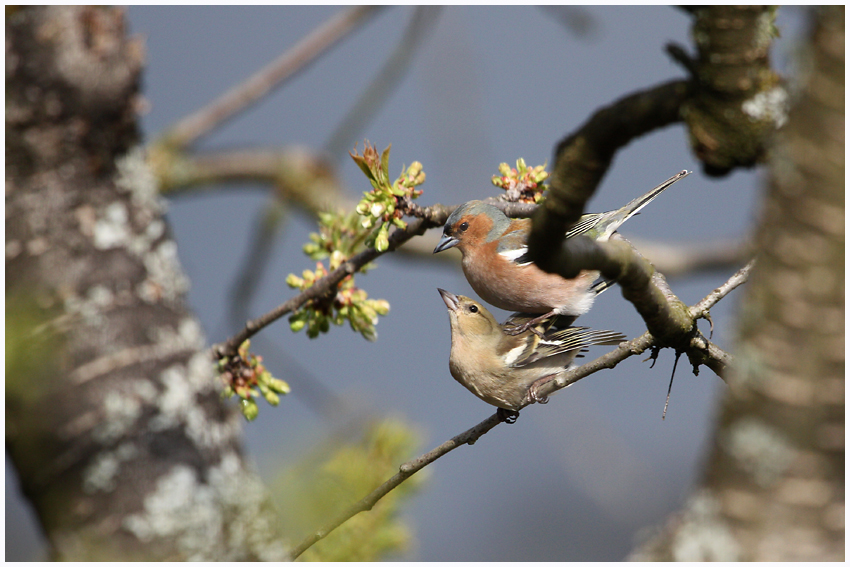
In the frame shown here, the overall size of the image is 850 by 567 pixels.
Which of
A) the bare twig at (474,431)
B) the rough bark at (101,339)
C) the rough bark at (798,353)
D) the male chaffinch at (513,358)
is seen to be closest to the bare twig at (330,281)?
the rough bark at (101,339)

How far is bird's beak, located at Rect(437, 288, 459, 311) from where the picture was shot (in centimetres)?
432

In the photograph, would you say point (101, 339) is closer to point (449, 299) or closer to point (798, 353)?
point (798, 353)

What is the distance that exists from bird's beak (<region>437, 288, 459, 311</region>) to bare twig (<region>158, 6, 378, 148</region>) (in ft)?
5.67

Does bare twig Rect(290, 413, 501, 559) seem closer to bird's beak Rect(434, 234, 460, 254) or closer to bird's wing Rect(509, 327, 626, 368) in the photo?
bird's wing Rect(509, 327, 626, 368)

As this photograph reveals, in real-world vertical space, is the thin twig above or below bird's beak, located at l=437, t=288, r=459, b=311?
below

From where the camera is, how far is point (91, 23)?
6.86ft

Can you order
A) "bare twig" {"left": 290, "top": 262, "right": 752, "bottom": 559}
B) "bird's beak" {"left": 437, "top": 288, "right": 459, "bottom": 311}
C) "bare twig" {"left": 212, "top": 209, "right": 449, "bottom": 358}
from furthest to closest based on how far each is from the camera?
"bird's beak" {"left": 437, "top": 288, "right": 459, "bottom": 311}
"bare twig" {"left": 212, "top": 209, "right": 449, "bottom": 358}
"bare twig" {"left": 290, "top": 262, "right": 752, "bottom": 559}

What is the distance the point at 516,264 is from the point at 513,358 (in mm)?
672

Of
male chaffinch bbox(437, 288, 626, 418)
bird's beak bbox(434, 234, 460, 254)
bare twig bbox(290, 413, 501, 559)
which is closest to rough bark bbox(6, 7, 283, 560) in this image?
bare twig bbox(290, 413, 501, 559)

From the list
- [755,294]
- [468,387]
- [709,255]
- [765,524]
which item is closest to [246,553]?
[765,524]

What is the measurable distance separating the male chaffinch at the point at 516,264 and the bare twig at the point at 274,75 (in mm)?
1401

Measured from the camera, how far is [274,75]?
14.4ft

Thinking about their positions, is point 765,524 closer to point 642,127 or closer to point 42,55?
point 642,127

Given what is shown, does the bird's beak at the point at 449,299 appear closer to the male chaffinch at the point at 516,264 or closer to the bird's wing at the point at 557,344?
the male chaffinch at the point at 516,264
